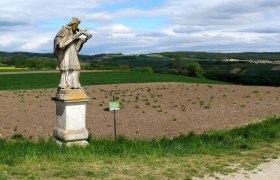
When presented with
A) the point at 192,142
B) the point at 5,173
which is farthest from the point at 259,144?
the point at 5,173

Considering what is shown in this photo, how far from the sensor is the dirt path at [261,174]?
24.5 feet

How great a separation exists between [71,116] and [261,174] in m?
4.99

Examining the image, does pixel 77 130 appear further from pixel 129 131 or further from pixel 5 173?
pixel 129 131

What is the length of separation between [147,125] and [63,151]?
10.4 m

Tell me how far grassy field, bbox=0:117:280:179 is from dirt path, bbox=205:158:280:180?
22 centimetres

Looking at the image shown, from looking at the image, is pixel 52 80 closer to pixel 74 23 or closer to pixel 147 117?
pixel 147 117

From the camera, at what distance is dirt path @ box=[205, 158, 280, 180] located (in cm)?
748

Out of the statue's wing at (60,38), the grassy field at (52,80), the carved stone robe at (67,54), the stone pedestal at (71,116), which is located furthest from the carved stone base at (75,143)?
the grassy field at (52,80)

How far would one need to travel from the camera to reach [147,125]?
62.7 feet

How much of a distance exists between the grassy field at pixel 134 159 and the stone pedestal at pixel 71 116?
1.44 feet

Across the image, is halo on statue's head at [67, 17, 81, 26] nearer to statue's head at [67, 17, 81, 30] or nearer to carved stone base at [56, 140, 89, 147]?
statue's head at [67, 17, 81, 30]

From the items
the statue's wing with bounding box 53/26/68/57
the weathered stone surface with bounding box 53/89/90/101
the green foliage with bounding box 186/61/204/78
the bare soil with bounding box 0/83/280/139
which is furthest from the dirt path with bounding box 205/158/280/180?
the green foliage with bounding box 186/61/204/78

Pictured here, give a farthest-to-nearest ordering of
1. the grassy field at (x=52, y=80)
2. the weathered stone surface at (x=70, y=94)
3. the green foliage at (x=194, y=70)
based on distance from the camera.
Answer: the green foliage at (x=194, y=70), the grassy field at (x=52, y=80), the weathered stone surface at (x=70, y=94)

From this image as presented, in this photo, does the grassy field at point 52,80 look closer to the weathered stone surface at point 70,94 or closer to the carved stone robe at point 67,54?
the carved stone robe at point 67,54
